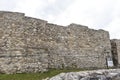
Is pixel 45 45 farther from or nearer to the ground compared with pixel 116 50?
farther from the ground

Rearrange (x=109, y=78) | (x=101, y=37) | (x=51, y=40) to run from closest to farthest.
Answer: (x=109, y=78), (x=51, y=40), (x=101, y=37)

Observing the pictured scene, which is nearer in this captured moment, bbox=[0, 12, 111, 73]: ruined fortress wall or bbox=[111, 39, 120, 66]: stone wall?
bbox=[0, 12, 111, 73]: ruined fortress wall

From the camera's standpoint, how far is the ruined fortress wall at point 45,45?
59.3ft

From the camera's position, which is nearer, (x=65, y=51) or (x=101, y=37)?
(x=65, y=51)

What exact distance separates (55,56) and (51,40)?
4.37 ft

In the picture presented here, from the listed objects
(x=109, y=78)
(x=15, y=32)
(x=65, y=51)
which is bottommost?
(x=109, y=78)

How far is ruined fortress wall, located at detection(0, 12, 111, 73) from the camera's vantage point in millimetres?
18078

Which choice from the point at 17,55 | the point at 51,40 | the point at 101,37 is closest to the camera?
the point at 17,55

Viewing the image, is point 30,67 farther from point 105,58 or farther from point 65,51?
point 105,58

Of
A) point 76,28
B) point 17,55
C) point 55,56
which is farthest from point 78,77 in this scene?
point 76,28

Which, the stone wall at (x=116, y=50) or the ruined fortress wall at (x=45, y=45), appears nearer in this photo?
the ruined fortress wall at (x=45, y=45)

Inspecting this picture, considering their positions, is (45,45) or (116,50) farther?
(116,50)

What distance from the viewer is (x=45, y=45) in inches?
808

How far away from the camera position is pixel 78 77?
1010 centimetres
